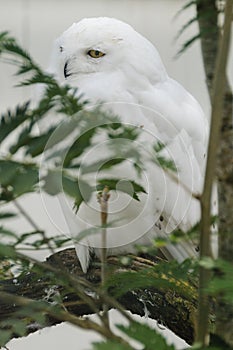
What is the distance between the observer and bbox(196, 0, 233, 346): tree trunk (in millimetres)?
813

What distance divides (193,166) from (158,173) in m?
0.19

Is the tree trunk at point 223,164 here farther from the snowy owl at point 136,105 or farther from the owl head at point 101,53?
the owl head at point 101,53

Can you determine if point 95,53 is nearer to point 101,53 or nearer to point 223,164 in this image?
point 101,53

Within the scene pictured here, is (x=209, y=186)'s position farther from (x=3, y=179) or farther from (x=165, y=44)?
(x=165, y=44)

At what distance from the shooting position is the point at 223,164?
2.95 feet

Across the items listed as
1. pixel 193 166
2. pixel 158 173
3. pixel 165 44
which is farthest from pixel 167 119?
pixel 165 44

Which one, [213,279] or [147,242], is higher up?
[213,279]

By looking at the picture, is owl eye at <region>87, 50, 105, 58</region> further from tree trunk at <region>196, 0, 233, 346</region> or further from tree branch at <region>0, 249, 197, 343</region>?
tree trunk at <region>196, 0, 233, 346</region>

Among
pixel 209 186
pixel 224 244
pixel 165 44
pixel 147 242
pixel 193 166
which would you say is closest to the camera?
pixel 209 186

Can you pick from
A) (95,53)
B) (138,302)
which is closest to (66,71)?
(95,53)

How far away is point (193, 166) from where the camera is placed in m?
1.98

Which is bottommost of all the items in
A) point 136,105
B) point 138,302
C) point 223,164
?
point 138,302

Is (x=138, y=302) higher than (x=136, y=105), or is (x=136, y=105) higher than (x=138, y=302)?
(x=136, y=105)

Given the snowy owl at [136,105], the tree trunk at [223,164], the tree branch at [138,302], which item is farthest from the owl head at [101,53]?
the tree trunk at [223,164]
